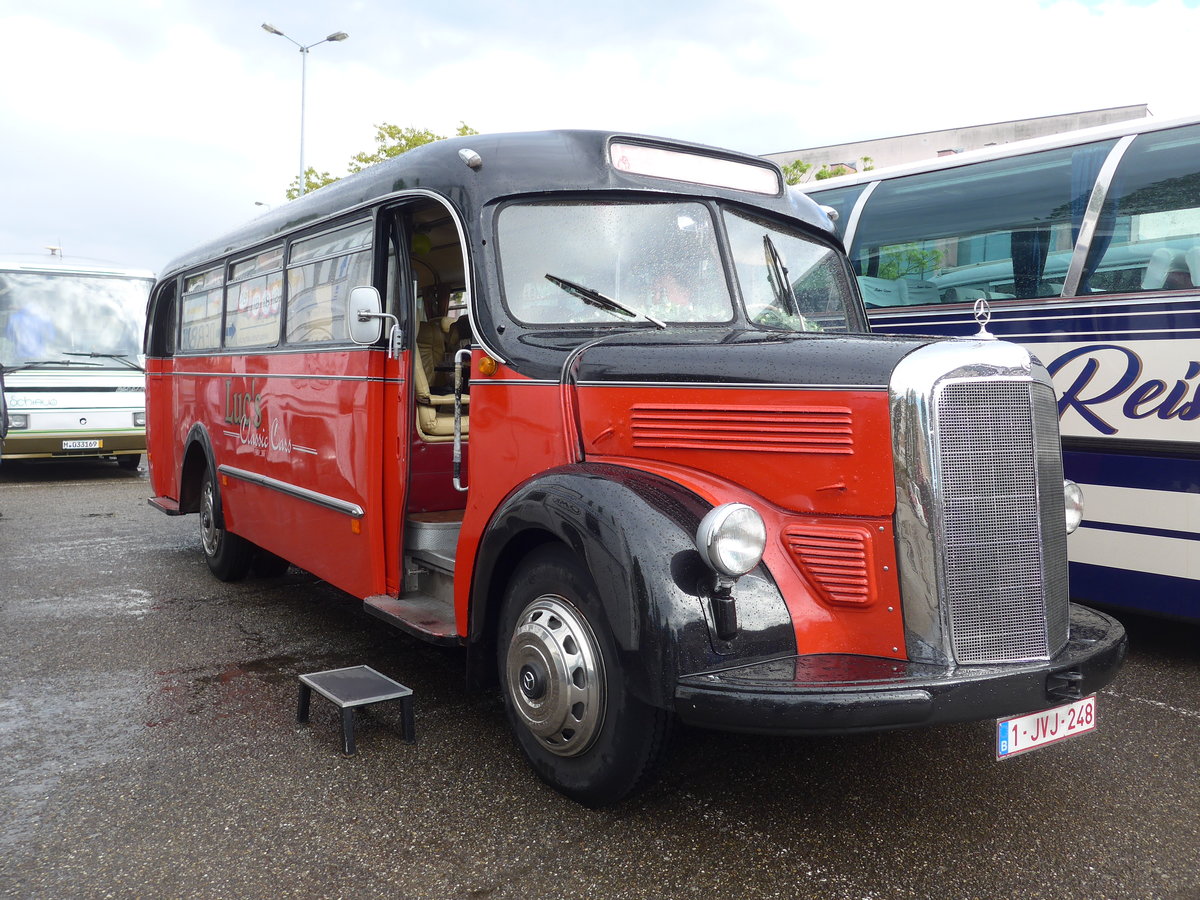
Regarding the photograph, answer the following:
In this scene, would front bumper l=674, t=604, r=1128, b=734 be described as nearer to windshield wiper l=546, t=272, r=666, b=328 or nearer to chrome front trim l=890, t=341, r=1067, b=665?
chrome front trim l=890, t=341, r=1067, b=665

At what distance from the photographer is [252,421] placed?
6.29m

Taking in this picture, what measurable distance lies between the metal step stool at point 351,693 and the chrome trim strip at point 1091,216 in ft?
14.1

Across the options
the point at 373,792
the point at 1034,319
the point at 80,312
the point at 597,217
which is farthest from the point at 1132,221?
the point at 80,312

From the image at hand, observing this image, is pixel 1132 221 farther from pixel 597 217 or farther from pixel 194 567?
pixel 194 567

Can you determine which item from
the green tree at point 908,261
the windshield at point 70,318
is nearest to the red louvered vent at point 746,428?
the green tree at point 908,261

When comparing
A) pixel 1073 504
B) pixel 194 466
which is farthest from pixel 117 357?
pixel 1073 504

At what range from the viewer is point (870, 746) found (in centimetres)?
408

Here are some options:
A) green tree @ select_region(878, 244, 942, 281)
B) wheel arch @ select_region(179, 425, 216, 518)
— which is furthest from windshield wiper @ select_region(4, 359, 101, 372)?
green tree @ select_region(878, 244, 942, 281)

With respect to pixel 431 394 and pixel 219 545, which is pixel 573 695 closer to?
pixel 431 394

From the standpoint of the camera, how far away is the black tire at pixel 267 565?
23.6 feet

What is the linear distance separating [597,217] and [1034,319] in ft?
10.2

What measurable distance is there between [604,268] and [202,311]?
14.5 feet

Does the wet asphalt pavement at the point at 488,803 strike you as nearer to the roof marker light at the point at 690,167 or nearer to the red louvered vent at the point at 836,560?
the red louvered vent at the point at 836,560

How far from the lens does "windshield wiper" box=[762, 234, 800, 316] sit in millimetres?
4344
